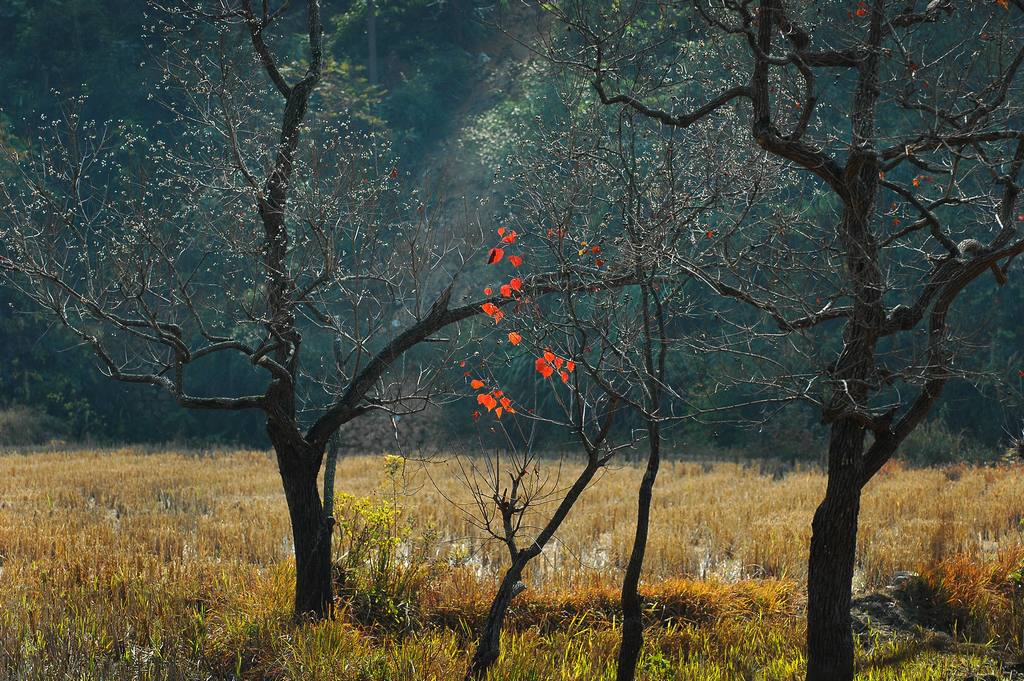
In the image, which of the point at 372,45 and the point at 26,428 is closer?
the point at 26,428

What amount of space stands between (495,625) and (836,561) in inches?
87.8

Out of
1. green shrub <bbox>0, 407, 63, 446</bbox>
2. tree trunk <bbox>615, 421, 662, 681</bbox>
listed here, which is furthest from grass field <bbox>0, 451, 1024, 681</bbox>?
green shrub <bbox>0, 407, 63, 446</bbox>

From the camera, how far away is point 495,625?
246 inches

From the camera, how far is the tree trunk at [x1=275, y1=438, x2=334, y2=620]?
714cm

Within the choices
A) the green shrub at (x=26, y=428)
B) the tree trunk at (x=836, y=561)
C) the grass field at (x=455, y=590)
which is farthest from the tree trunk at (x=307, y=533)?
the green shrub at (x=26, y=428)

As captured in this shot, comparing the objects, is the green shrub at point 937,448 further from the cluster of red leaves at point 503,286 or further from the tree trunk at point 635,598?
the cluster of red leaves at point 503,286

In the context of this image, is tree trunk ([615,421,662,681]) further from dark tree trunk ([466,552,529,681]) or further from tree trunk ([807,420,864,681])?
tree trunk ([807,420,864,681])

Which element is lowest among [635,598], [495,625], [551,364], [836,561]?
[495,625]

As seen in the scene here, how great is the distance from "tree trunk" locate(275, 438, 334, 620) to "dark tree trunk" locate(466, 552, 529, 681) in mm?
1443

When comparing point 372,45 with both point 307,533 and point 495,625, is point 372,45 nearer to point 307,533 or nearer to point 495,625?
point 307,533

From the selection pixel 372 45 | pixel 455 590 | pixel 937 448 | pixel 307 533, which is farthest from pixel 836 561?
pixel 372 45

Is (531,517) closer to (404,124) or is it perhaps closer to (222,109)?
(222,109)

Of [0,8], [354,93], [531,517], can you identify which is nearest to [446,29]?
[354,93]

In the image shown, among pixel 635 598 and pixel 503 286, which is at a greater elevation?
pixel 503 286
